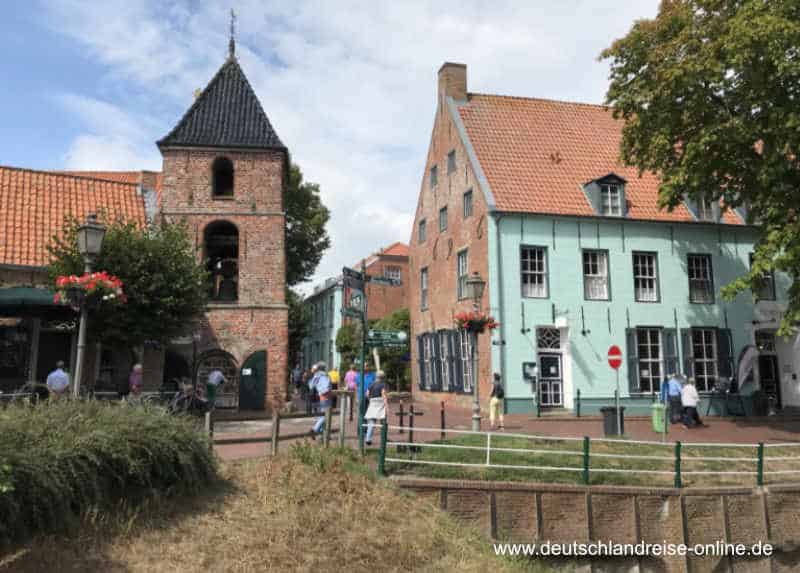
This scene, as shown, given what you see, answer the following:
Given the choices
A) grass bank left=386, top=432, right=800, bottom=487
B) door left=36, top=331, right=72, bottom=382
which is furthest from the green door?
grass bank left=386, top=432, right=800, bottom=487

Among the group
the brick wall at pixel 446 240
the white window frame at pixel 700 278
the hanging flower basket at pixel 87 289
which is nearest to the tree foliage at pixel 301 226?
the brick wall at pixel 446 240

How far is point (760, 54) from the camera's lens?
47.5ft

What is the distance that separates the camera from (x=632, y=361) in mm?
21359

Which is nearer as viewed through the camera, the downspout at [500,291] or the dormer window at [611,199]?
the downspout at [500,291]

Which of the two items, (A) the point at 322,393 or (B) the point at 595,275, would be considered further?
(B) the point at 595,275

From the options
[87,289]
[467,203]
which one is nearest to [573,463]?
[87,289]

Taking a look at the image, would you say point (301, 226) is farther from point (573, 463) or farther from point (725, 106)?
point (573, 463)

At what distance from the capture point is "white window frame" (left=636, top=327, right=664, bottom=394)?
21531 mm

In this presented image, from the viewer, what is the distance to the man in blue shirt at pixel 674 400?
18.7 meters

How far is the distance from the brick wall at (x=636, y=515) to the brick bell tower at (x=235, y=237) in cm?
1096

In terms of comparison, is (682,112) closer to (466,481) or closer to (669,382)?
(669,382)

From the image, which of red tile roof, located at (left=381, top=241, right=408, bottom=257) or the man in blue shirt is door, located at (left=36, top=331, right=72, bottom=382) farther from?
red tile roof, located at (left=381, top=241, right=408, bottom=257)

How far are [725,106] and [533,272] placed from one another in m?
7.55

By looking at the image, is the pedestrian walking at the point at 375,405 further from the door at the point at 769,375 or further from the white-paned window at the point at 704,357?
the door at the point at 769,375
